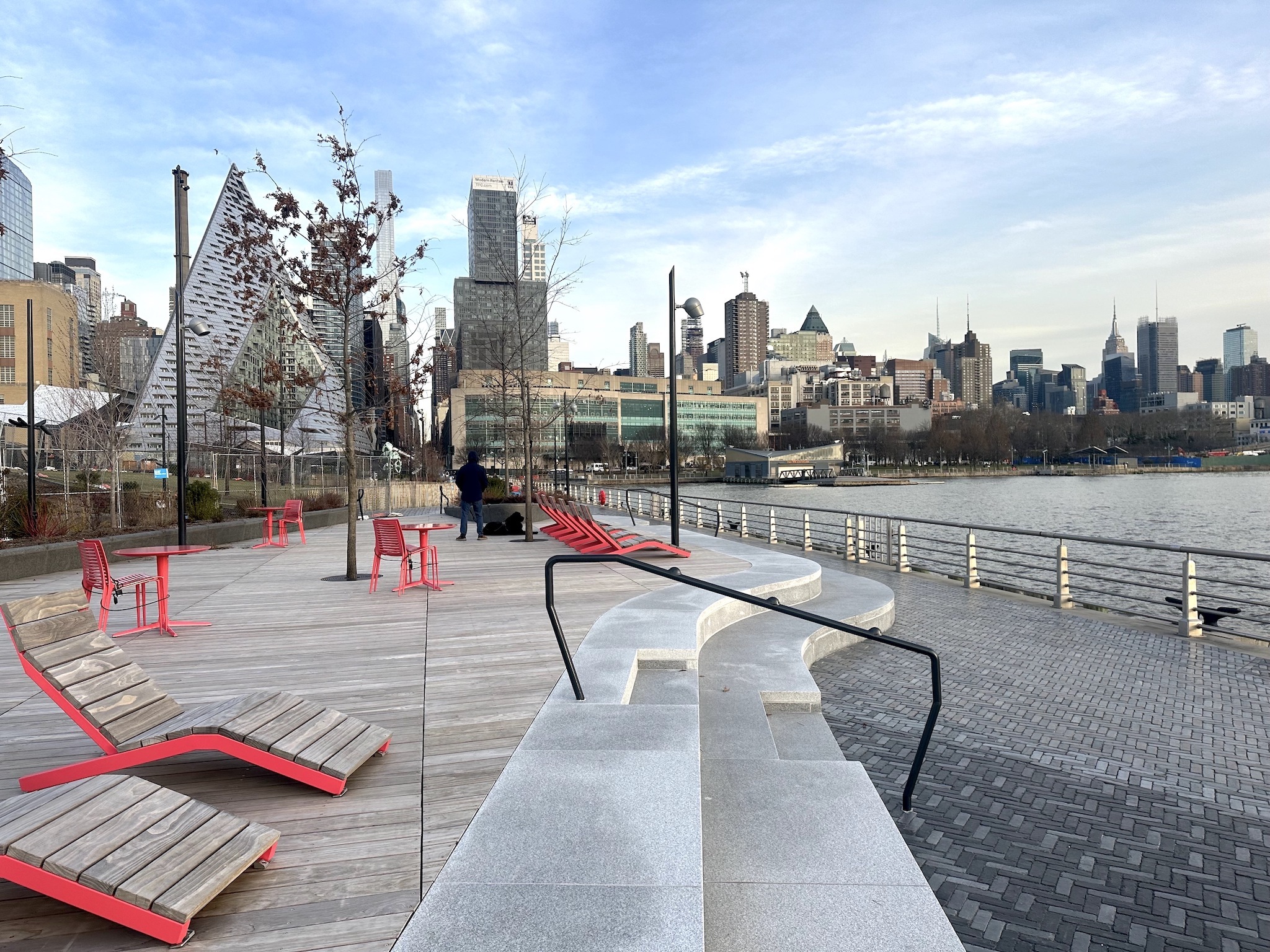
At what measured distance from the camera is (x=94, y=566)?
7.69 meters

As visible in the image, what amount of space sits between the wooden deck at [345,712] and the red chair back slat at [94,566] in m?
0.73

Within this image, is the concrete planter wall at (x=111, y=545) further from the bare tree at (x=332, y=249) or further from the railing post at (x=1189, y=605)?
the railing post at (x=1189, y=605)

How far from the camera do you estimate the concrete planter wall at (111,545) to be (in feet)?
40.0

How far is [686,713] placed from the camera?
4.60 m

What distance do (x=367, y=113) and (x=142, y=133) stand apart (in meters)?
4.89

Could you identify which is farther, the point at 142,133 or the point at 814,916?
the point at 142,133

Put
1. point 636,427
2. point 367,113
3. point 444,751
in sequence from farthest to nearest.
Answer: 1. point 636,427
2. point 367,113
3. point 444,751

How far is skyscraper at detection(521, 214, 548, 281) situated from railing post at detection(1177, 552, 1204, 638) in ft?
48.3

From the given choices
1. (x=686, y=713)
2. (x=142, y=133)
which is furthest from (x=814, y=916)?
(x=142, y=133)

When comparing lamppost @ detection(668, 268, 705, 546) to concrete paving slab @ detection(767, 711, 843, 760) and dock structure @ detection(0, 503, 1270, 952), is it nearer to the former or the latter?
dock structure @ detection(0, 503, 1270, 952)

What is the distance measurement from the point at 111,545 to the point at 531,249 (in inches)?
465

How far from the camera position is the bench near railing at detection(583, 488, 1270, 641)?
10352mm

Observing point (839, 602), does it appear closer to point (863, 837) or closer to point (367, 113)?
point (863, 837)

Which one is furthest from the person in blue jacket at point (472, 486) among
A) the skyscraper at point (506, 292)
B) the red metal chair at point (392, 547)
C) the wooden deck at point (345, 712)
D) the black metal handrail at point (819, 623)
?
the black metal handrail at point (819, 623)
